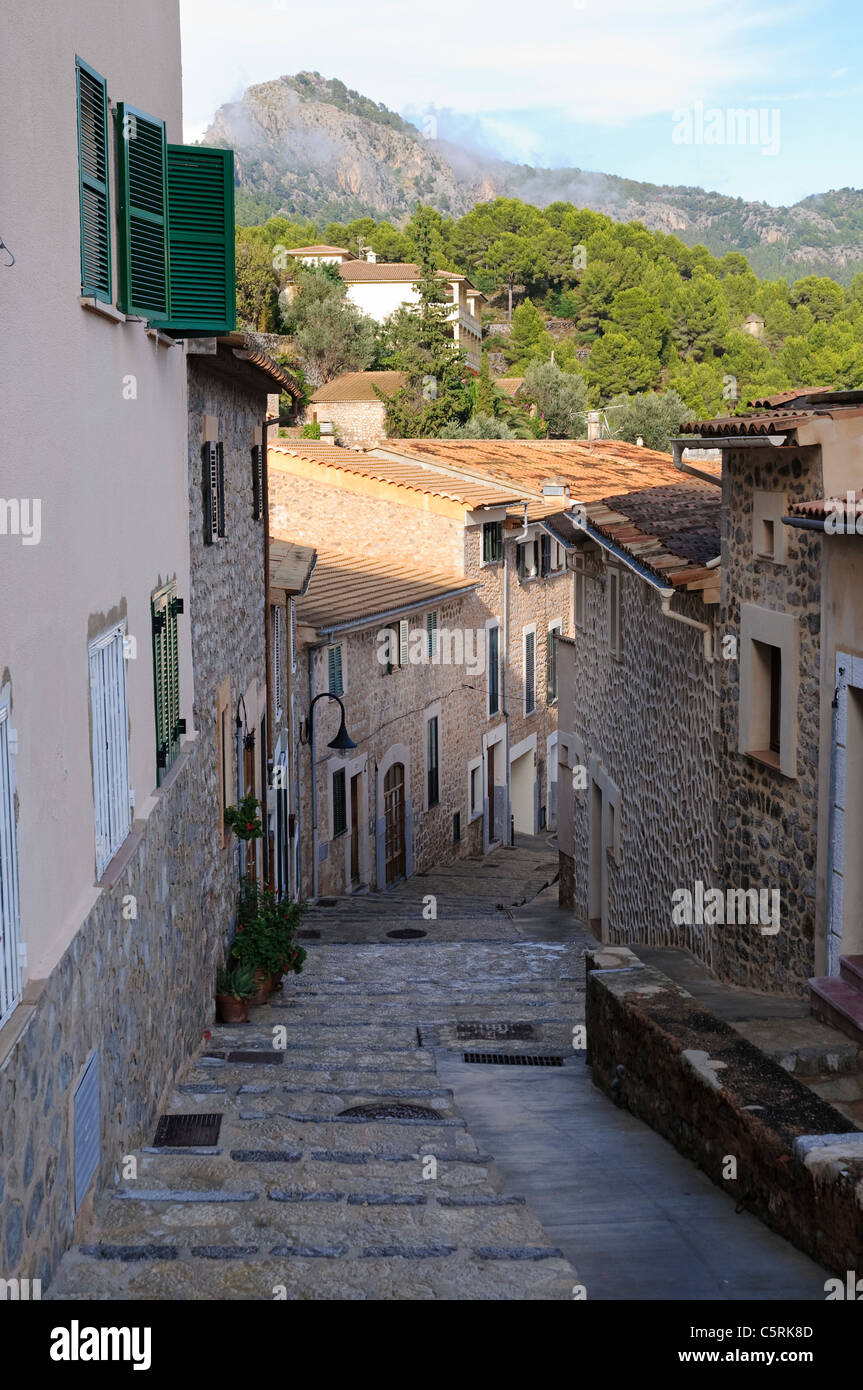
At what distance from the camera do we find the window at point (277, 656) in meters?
15.4

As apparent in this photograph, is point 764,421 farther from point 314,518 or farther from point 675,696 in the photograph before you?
point 314,518

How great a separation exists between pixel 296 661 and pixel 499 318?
270 ft

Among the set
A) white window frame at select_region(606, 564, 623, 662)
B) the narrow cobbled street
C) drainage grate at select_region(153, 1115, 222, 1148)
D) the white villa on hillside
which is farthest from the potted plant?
the white villa on hillside

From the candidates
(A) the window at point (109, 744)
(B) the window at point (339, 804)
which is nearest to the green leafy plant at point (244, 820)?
(A) the window at point (109, 744)

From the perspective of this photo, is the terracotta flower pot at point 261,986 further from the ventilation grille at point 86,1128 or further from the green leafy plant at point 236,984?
the ventilation grille at point 86,1128

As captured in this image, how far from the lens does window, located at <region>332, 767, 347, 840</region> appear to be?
743 inches

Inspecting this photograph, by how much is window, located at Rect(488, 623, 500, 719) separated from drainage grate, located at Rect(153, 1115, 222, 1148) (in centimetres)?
1960

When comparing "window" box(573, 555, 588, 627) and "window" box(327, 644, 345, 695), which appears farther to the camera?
"window" box(327, 644, 345, 695)

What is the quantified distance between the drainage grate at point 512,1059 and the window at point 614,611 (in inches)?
231

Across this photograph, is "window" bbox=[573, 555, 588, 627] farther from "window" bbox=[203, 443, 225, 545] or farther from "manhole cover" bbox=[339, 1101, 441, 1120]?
"manhole cover" bbox=[339, 1101, 441, 1120]

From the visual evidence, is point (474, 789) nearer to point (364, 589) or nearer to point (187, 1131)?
point (364, 589)

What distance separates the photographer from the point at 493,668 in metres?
27.3

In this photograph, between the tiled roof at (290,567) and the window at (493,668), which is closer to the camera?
the tiled roof at (290,567)

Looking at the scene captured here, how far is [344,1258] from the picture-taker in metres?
5.26
